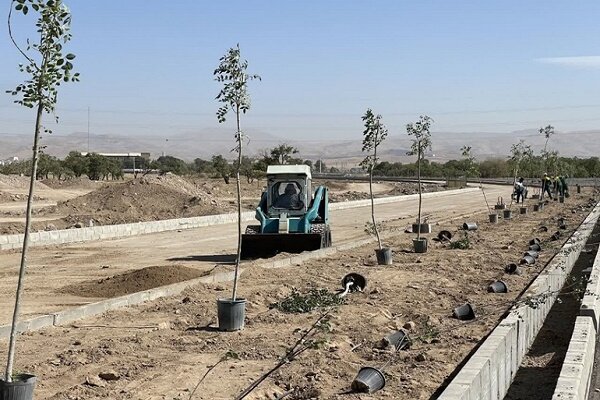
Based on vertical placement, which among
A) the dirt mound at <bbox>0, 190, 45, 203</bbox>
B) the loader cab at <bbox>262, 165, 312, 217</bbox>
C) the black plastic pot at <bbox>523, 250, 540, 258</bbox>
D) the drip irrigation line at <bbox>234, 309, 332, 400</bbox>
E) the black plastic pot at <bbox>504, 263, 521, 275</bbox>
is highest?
the loader cab at <bbox>262, 165, 312, 217</bbox>

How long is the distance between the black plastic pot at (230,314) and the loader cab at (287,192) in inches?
364

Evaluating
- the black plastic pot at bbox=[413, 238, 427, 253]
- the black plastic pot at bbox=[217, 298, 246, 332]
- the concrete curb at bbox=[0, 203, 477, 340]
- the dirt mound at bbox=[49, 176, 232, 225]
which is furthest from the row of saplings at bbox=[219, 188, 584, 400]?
the dirt mound at bbox=[49, 176, 232, 225]

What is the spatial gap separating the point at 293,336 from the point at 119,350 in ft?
6.62

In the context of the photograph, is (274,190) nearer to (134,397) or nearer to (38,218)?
(134,397)

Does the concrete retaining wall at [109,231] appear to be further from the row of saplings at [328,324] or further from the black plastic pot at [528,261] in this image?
the black plastic pot at [528,261]

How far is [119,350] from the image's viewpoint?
878 centimetres

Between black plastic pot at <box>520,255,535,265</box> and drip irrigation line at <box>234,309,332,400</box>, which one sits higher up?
black plastic pot at <box>520,255,535,265</box>

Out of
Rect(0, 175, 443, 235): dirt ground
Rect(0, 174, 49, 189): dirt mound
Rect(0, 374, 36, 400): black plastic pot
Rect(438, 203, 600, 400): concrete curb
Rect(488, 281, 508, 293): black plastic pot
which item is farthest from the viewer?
Rect(0, 174, 49, 189): dirt mound

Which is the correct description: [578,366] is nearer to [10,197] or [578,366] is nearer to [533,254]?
[533,254]

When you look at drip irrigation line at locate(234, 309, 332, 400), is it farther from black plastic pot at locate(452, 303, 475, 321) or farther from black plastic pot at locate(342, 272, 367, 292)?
black plastic pot at locate(342, 272, 367, 292)

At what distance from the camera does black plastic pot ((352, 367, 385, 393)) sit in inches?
283

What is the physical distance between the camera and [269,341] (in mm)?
9336

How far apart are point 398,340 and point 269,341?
4.79 ft

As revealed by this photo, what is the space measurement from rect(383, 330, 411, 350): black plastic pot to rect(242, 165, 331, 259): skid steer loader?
9.19 metres
